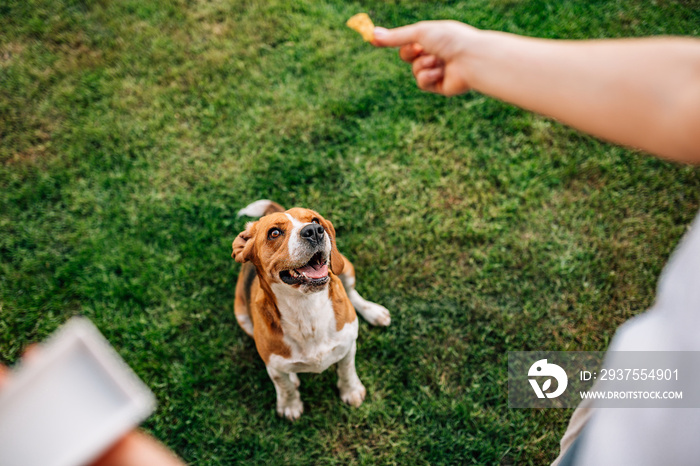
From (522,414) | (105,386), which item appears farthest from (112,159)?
(522,414)

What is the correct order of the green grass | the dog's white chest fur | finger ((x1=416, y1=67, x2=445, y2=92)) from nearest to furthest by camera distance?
1. finger ((x1=416, y1=67, x2=445, y2=92))
2. the dog's white chest fur
3. the green grass

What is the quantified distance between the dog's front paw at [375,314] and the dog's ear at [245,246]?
4.51 ft

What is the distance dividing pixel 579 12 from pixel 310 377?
504cm

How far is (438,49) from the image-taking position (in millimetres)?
1943

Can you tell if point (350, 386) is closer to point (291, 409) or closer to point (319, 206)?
point (291, 409)

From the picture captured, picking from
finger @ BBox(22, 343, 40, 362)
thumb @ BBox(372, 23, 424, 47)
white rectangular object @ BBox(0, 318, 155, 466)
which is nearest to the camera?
white rectangular object @ BBox(0, 318, 155, 466)

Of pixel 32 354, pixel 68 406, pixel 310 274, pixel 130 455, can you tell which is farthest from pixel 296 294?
pixel 68 406

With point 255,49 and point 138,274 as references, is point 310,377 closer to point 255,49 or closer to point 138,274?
point 138,274

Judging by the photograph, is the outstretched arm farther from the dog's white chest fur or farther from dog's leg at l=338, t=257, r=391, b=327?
dog's leg at l=338, t=257, r=391, b=327

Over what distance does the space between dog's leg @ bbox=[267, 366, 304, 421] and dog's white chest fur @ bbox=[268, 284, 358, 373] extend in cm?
29

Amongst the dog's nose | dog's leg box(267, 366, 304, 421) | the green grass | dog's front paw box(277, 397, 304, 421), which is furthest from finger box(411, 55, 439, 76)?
dog's front paw box(277, 397, 304, 421)

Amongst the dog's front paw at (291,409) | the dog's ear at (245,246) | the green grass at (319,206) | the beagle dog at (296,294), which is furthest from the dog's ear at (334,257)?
the dog's front paw at (291,409)

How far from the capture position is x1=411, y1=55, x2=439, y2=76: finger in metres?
2.19

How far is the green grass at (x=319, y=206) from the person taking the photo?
3516 mm
